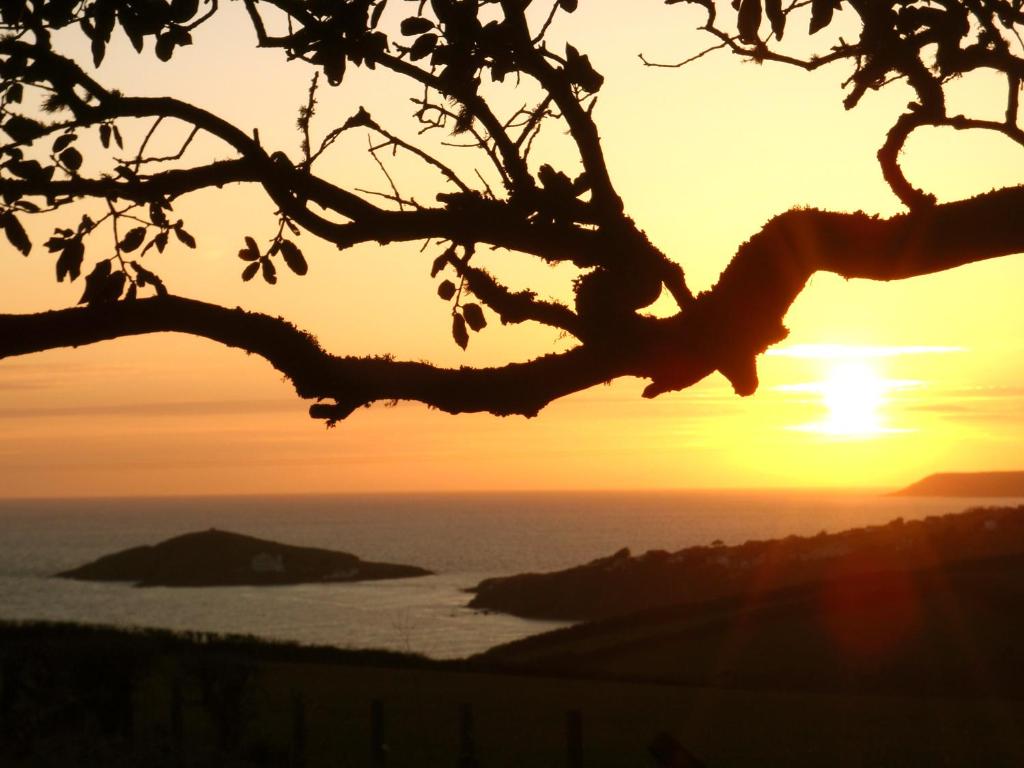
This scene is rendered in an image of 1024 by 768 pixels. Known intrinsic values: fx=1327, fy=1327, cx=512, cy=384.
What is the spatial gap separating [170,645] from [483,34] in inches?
964

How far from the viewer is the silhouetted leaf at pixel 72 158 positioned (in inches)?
239

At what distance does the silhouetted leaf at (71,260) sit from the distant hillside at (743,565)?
167 ft

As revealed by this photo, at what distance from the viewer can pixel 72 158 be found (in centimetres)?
609

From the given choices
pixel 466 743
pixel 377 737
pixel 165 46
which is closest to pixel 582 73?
pixel 165 46

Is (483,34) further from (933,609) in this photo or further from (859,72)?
(933,609)

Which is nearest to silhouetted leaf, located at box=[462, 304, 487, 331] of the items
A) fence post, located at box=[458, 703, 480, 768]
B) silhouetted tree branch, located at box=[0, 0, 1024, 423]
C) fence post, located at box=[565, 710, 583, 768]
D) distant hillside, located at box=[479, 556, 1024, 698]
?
silhouetted tree branch, located at box=[0, 0, 1024, 423]

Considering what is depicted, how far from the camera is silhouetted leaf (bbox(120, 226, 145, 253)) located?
6.20 m

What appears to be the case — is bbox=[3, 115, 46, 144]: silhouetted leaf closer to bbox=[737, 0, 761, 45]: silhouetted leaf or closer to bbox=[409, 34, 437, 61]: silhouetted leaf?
bbox=[409, 34, 437, 61]: silhouetted leaf

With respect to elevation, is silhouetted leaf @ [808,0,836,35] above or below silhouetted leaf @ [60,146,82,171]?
above

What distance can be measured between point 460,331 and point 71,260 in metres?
1.77

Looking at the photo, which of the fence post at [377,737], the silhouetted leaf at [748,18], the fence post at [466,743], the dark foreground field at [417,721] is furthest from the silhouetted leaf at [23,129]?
the fence post at [377,737]

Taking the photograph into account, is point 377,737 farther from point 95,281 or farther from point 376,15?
point 376,15

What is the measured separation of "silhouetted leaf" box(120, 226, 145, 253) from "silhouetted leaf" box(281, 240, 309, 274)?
73cm

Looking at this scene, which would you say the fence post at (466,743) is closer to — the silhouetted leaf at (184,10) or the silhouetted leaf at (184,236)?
the silhouetted leaf at (184,236)
